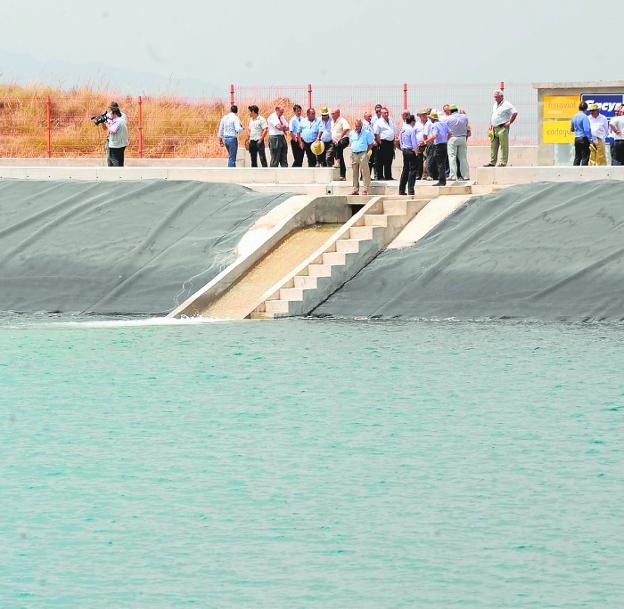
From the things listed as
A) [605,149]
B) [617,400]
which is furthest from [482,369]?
[605,149]

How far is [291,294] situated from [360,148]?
170 inches

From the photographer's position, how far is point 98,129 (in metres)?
47.0

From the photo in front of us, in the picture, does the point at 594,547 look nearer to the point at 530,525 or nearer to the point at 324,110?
the point at 530,525

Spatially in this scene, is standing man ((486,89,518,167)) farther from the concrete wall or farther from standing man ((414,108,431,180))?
the concrete wall

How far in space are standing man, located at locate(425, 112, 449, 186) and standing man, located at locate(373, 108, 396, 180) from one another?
4.75ft

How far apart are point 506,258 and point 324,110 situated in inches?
288

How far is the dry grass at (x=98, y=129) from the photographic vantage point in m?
45.6

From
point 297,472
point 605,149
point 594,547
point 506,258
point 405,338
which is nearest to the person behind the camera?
point 594,547

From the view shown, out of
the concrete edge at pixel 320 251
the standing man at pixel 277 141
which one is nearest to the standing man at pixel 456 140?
the concrete edge at pixel 320 251

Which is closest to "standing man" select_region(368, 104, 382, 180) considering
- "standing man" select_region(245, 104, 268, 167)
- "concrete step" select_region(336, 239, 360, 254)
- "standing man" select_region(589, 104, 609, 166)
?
"standing man" select_region(245, 104, 268, 167)

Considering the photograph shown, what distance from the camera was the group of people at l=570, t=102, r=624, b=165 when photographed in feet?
103

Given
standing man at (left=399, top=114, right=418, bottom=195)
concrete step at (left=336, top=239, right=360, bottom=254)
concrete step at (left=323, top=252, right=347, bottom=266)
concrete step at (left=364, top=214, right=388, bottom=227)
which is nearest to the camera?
concrete step at (left=323, top=252, right=347, bottom=266)

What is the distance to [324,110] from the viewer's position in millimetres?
33812

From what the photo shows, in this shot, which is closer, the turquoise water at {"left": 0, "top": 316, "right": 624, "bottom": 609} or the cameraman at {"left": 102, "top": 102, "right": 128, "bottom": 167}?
the turquoise water at {"left": 0, "top": 316, "right": 624, "bottom": 609}
